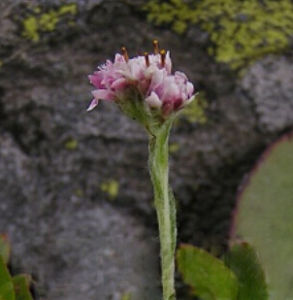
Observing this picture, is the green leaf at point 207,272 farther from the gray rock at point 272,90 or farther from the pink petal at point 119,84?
the gray rock at point 272,90

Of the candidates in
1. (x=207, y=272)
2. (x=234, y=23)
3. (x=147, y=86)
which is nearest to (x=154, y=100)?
(x=147, y=86)

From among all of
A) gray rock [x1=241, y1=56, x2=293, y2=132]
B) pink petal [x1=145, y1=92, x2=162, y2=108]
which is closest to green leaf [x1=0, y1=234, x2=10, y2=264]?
pink petal [x1=145, y1=92, x2=162, y2=108]

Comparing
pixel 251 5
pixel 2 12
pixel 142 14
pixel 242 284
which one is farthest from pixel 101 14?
pixel 242 284

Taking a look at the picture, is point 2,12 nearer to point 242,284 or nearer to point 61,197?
point 61,197

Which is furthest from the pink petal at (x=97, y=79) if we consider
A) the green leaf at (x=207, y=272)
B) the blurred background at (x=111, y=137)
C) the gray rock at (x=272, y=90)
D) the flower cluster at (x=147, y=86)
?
the gray rock at (x=272, y=90)

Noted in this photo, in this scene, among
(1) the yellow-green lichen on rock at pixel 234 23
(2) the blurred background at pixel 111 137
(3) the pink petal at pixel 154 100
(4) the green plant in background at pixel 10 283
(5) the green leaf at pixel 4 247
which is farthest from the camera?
(1) the yellow-green lichen on rock at pixel 234 23

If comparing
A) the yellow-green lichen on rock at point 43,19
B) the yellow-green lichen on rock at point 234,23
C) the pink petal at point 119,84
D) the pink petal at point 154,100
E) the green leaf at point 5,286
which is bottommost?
the green leaf at point 5,286

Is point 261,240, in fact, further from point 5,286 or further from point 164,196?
point 5,286
